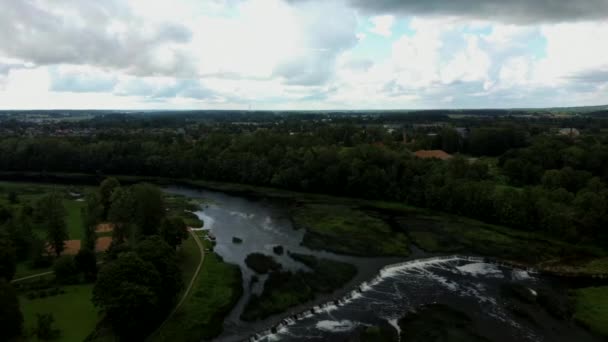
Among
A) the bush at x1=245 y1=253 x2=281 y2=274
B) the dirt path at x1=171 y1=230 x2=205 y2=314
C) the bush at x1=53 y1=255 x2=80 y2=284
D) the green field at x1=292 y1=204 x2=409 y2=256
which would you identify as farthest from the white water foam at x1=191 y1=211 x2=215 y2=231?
the bush at x1=53 y1=255 x2=80 y2=284

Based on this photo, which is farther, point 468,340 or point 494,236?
point 494,236

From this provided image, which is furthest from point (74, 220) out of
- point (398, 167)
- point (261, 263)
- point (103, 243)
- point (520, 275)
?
point (520, 275)

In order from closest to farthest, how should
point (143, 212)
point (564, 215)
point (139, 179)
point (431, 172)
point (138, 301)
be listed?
point (138, 301) → point (143, 212) → point (564, 215) → point (431, 172) → point (139, 179)

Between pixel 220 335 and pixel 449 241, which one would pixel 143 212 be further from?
pixel 449 241

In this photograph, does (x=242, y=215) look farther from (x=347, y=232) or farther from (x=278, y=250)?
(x=278, y=250)

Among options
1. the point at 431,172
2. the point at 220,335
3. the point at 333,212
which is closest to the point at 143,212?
the point at 220,335

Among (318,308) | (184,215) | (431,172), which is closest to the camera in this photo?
(318,308)
